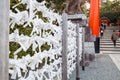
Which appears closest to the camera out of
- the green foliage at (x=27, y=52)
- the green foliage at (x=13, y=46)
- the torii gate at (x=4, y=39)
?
the torii gate at (x=4, y=39)

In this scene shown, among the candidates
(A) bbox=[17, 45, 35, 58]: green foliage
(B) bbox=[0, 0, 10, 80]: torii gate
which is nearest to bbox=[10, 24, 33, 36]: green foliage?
(A) bbox=[17, 45, 35, 58]: green foliage

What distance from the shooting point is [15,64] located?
1582 millimetres

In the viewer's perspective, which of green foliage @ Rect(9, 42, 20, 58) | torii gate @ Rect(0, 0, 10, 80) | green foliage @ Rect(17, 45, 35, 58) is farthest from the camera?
green foliage @ Rect(17, 45, 35, 58)

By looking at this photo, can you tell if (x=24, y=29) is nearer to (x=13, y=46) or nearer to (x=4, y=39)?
(x=13, y=46)

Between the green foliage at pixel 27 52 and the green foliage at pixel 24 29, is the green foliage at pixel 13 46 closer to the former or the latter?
the green foliage at pixel 27 52

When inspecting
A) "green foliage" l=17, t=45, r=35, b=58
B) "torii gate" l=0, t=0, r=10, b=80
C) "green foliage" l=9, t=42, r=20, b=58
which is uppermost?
"torii gate" l=0, t=0, r=10, b=80

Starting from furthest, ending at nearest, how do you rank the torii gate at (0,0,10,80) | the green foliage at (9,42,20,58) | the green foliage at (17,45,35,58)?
1. the green foliage at (17,45,35,58)
2. the green foliage at (9,42,20,58)
3. the torii gate at (0,0,10,80)

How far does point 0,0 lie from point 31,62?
3.81ft

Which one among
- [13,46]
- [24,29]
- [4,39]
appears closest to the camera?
[4,39]

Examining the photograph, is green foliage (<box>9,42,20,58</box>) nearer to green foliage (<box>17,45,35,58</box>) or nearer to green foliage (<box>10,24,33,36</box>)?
green foliage (<box>17,45,35,58</box>)

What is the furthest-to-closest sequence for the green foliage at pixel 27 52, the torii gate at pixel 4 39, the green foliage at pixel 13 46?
the green foliage at pixel 27 52 → the green foliage at pixel 13 46 → the torii gate at pixel 4 39

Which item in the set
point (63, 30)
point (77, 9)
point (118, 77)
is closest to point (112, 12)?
point (77, 9)

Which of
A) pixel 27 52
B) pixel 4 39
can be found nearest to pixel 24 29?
pixel 27 52

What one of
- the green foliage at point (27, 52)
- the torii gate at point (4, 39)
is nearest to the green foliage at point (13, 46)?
the green foliage at point (27, 52)
